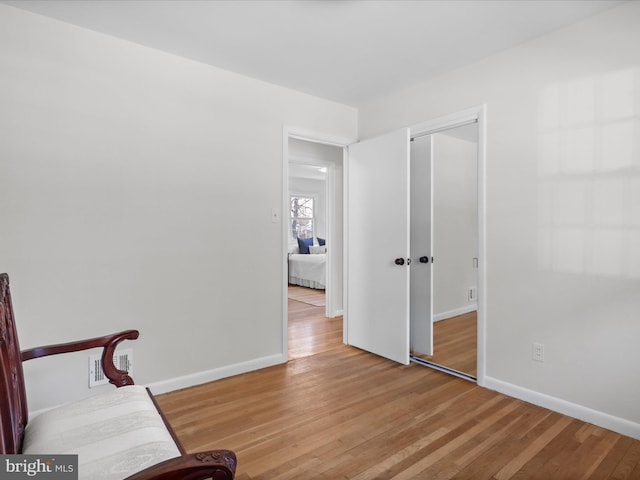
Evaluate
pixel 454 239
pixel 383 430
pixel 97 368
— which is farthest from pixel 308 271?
pixel 383 430

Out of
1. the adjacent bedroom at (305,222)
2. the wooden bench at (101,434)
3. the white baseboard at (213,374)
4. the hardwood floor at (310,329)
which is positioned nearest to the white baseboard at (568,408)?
the hardwood floor at (310,329)

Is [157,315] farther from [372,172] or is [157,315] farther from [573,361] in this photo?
[573,361]

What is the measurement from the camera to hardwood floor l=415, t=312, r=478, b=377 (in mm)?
3237

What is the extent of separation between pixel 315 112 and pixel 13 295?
275cm

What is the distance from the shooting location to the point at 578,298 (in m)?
2.27

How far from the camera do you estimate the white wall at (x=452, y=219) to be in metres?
4.00

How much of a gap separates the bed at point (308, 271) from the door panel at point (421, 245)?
11.6 ft

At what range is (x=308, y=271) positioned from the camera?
7.48m

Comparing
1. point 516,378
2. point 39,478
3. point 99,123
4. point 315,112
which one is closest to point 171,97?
point 99,123

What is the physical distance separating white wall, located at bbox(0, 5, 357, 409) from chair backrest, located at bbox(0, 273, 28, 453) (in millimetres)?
978

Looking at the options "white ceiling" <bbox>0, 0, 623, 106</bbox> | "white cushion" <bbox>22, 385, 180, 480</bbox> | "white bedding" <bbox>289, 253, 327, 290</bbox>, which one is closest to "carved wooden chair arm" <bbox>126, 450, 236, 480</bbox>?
"white cushion" <bbox>22, 385, 180, 480</bbox>

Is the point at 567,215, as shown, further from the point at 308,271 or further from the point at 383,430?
the point at 308,271

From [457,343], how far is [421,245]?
3.65 ft

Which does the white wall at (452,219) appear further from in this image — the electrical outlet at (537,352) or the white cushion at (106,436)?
the white cushion at (106,436)
